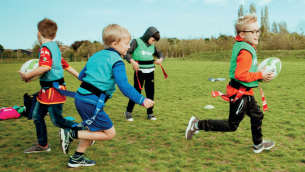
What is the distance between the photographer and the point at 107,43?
2.86 meters

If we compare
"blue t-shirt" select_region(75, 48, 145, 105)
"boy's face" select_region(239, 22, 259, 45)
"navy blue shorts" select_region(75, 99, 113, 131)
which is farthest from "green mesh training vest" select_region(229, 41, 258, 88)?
"navy blue shorts" select_region(75, 99, 113, 131)

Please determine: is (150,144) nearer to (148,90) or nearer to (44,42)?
(148,90)

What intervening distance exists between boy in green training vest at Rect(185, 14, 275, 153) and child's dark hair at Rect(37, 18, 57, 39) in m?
2.53

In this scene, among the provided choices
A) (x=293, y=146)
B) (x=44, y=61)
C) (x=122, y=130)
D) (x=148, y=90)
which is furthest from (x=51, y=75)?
(x=293, y=146)

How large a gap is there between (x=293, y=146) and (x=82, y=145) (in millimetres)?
3117

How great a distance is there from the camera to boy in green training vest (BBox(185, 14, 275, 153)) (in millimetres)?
3129

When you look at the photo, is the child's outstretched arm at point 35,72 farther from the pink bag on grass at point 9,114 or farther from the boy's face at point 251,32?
the pink bag on grass at point 9,114

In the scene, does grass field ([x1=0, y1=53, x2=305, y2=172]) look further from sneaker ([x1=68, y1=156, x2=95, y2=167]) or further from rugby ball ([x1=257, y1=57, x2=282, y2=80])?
rugby ball ([x1=257, y1=57, x2=282, y2=80])

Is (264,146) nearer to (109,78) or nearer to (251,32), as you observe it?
(251,32)

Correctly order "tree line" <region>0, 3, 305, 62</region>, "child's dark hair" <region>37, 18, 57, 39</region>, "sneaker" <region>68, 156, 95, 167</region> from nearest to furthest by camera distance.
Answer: "sneaker" <region>68, 156, 95, 167</region> → "child's dark hair" <region>37, 18, 57, 39</region> → "tree line" <region>0, 3, 305, 62</region>

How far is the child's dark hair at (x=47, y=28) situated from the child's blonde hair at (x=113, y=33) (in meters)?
1.06

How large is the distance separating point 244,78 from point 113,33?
5.71ft

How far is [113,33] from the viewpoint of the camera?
281 cm

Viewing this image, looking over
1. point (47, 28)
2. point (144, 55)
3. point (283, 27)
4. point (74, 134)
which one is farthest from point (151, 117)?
point (283, 27)
